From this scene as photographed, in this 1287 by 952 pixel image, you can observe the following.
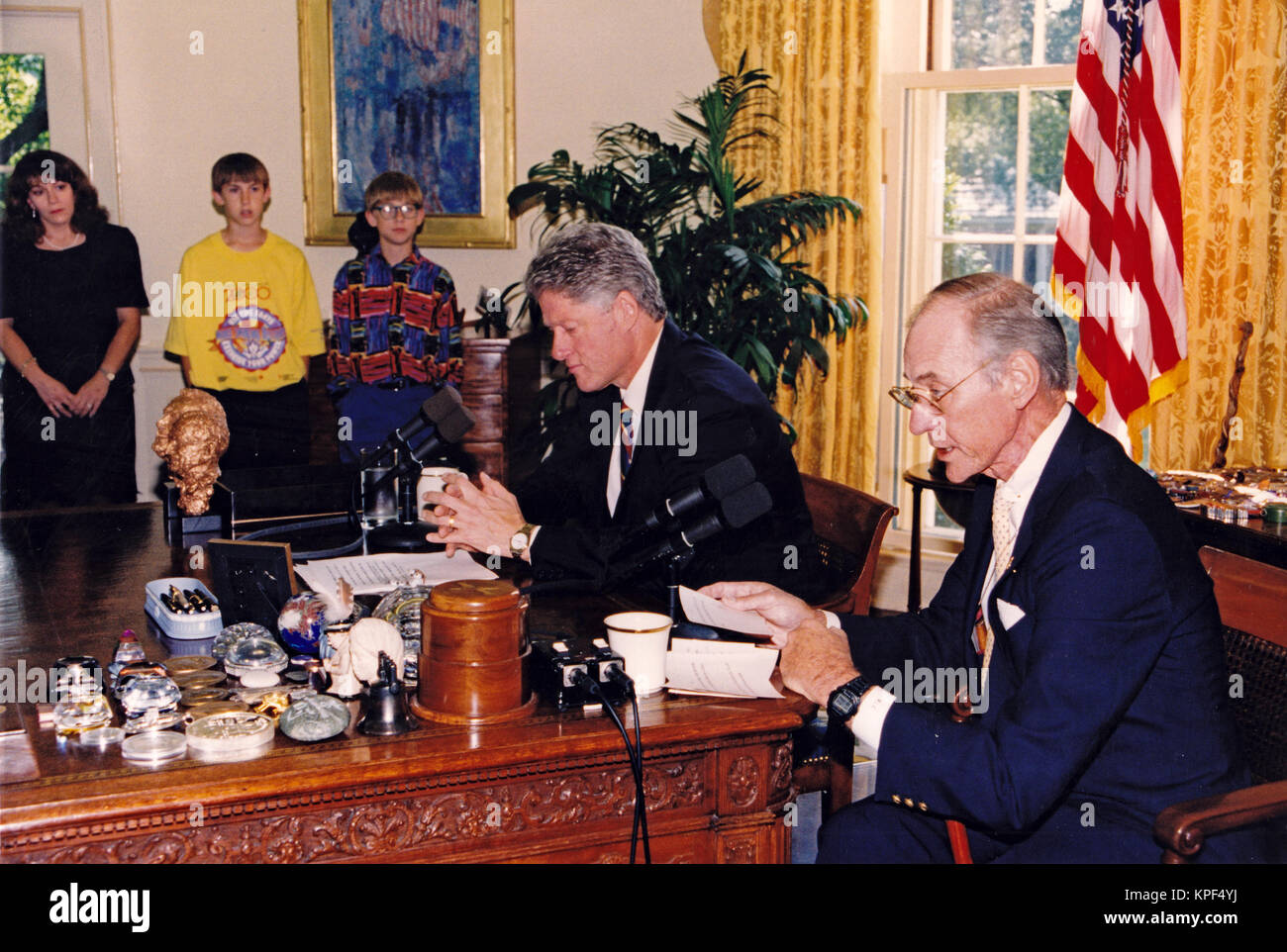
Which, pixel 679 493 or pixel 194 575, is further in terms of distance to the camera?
pixel 194 575

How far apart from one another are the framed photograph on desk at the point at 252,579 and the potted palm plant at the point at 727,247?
9.14 ft

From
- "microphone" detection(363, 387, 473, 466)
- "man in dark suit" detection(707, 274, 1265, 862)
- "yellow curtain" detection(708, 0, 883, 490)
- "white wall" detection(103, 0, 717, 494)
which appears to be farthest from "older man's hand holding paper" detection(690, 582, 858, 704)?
"white wall" detection(103, 0, 717, 494)

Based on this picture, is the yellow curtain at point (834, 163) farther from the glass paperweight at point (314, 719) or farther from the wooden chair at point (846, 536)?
the glass paperweight at point (314, 719)

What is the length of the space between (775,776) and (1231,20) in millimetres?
3852

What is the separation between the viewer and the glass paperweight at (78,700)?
1734mm

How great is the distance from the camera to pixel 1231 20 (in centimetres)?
447

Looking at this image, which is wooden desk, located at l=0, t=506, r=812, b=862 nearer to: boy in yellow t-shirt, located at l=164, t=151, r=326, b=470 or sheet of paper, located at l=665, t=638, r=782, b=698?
sheet of paper, located at l=665, t=638, r=782, b=698

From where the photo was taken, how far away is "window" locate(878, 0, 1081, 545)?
5.13 m

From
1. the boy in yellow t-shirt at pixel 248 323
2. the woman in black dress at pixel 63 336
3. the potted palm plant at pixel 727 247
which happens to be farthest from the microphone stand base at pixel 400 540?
the woman in black dress at pixel 63 336

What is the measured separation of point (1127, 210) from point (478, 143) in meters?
3.24

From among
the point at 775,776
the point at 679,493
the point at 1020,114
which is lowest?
the point at 775,776

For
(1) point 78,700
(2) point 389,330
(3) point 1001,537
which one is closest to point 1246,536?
(3) point 1001,537

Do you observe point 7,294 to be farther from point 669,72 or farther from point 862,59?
point 862,59

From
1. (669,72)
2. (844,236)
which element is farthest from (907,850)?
(669,72)
